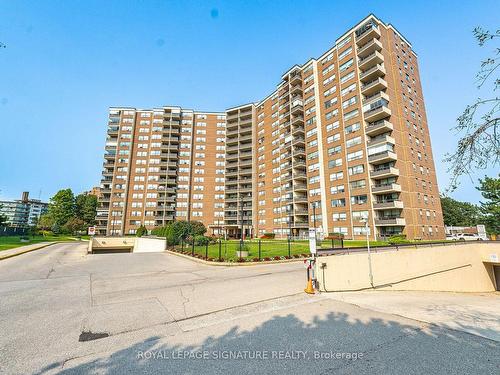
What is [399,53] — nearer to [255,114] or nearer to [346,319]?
[255,114]

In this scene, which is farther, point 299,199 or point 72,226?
point 72,226

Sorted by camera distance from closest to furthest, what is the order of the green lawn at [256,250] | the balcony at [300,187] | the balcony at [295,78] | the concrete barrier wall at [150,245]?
the green lawn at [256,250] < the concrete barrier wall at [150,245] < the balcony at [300,187] < the balcony at [295,78]

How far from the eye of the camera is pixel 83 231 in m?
79.7

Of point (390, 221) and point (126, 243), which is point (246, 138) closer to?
point (126, 243)

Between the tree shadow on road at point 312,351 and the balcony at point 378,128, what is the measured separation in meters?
42.0

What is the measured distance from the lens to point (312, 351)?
4.62m

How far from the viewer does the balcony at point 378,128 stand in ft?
134

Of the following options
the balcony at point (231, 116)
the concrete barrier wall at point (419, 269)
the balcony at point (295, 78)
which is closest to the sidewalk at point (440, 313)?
the concrete barrier wall at point (419, 269)

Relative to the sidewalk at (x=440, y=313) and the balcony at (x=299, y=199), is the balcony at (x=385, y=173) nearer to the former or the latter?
the balcony at (x=299, y=199)

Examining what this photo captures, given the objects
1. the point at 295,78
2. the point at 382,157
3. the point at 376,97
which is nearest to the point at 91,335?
the point at 382,157

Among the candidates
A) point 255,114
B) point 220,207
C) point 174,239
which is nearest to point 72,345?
point 174,239

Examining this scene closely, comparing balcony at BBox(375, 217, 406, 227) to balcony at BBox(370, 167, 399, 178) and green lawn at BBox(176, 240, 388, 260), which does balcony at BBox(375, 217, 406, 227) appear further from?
green lawn at BBox(176, 240, 388, 260)

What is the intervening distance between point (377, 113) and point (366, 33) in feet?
54.9

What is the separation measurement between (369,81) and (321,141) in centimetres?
1418
